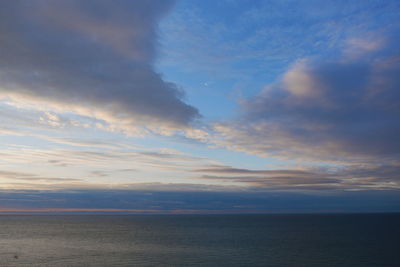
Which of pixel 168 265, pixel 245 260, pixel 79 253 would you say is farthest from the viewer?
pixel 79 253

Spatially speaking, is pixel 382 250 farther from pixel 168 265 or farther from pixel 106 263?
pixel 106 263

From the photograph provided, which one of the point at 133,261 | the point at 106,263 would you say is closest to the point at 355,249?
the point at 133,261

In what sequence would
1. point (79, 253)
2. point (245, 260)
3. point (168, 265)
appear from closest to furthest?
point (168, 265) < point (245, 260) < point (79, 253)

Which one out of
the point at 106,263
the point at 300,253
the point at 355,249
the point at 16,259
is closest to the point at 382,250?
the point at 355,249

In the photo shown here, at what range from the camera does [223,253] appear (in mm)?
92062

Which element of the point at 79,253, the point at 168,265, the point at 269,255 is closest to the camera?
the point at 168,265

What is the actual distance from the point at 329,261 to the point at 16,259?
74.2 meters

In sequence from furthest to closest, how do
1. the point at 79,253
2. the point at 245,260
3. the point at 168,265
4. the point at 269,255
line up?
the point at 79,253 → the point at 269,255 → the point at 245,260 → the point at 168,265

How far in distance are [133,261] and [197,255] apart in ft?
55.3

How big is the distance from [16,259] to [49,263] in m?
12.0

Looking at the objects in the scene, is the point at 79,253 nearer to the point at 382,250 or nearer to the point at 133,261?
the point at 133,261

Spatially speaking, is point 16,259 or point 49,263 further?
point 16,259

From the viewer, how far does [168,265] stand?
246ft

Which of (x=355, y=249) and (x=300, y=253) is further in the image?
(x=355, y=249)
